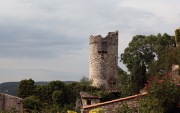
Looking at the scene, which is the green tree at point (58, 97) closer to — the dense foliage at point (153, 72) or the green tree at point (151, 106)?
the dense foliage at point (153, 72)

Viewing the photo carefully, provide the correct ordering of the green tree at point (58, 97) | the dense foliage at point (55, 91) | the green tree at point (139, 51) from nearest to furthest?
the green tree at point (139, 51)
the green tree at point (58, 97)
the dense foliage at point (55, 91)

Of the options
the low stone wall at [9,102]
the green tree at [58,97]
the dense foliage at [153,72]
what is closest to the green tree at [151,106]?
the dense foliage at [153,72]

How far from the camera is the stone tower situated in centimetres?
5653

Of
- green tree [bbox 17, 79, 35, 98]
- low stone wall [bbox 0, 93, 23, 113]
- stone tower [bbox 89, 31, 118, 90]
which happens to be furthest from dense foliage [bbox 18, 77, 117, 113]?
low stone wall [bbox 0, 93, 23, 113]

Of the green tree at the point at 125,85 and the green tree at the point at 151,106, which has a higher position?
the green tree at the point at 125,85

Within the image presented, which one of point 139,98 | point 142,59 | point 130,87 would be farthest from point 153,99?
point 142,59

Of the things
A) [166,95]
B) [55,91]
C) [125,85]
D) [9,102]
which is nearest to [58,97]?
[55,91]

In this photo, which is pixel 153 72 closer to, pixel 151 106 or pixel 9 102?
pixel 9 102

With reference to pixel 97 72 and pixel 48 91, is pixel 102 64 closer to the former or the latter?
pixel 97 72

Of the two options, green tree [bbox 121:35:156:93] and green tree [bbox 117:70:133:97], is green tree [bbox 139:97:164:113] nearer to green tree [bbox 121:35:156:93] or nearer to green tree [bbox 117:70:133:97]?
green tree [bbox 117:70:133:97]

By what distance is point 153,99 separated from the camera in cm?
1467

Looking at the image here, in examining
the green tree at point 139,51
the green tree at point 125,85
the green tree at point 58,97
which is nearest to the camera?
the green tree at point 125,85

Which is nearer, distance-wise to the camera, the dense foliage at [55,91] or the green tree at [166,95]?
the green tree at [166,95]

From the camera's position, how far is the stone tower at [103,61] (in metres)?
56.5
